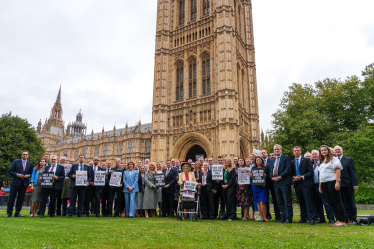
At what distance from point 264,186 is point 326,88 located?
23.2m

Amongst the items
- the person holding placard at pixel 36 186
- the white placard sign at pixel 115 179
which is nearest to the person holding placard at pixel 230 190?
the white placard sign at pixel 115 179

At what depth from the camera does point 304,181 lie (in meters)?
7.20

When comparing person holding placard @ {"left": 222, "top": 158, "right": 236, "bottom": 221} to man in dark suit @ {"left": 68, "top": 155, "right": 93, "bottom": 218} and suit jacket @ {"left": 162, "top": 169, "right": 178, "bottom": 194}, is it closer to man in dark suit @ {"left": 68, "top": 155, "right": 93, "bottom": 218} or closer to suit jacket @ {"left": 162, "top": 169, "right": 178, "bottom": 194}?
suit jacket @ {"left": 162, "top": 169, "right": 178, "bottom": 194}

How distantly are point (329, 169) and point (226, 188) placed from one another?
3.30 m

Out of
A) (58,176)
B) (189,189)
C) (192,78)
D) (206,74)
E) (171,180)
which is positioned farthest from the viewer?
(192,78)

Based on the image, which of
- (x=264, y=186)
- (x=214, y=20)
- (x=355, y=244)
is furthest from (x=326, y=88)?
(x=355, y=244)

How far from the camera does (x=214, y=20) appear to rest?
33.6 meters

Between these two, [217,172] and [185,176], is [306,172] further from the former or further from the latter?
[185,176]

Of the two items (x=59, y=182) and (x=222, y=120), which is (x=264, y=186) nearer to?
(x=59, y=182)

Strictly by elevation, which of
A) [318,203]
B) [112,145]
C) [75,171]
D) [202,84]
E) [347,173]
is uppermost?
[202,84]

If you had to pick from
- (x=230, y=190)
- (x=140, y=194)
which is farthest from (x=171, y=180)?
(x=230, y=190)

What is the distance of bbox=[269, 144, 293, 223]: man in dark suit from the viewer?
23.8ft

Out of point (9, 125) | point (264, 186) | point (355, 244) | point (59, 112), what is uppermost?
point (59, 112)

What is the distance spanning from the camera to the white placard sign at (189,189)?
26.9ft
